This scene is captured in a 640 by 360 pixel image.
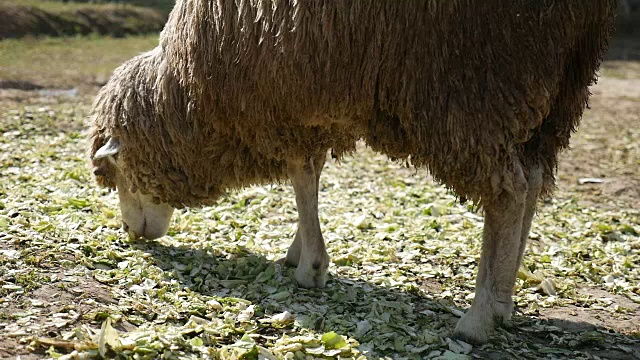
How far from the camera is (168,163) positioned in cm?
504

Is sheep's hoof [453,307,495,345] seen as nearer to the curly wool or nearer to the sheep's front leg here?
the curly wool

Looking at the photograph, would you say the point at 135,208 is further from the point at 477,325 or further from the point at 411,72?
the point at 477,325

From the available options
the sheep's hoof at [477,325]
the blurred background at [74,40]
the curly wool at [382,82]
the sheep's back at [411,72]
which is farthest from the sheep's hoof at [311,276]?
the blurred background at [74,40]

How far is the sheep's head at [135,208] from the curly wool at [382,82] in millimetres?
505

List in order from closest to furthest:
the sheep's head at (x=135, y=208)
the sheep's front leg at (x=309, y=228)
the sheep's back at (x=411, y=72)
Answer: the sheep's back at (x=411, y=72) → the sheep's front leg at (x=309, y=228) → the sheep's head at (x=135, y=208)

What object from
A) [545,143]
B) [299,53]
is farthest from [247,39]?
[545,143]

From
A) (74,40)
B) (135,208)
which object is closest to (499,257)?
(135,208)

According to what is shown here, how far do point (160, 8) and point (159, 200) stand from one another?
14.2 metres

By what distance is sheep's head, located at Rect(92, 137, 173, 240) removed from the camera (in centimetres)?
529

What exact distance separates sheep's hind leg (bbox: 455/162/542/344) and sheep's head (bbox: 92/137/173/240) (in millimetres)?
2210

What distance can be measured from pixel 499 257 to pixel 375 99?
1.11 m

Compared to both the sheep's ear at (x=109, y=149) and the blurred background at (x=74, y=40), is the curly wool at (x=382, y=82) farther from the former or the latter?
the blurred background at (x=74, y=40)

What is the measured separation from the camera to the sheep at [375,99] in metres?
3.91

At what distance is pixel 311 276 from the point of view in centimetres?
495
